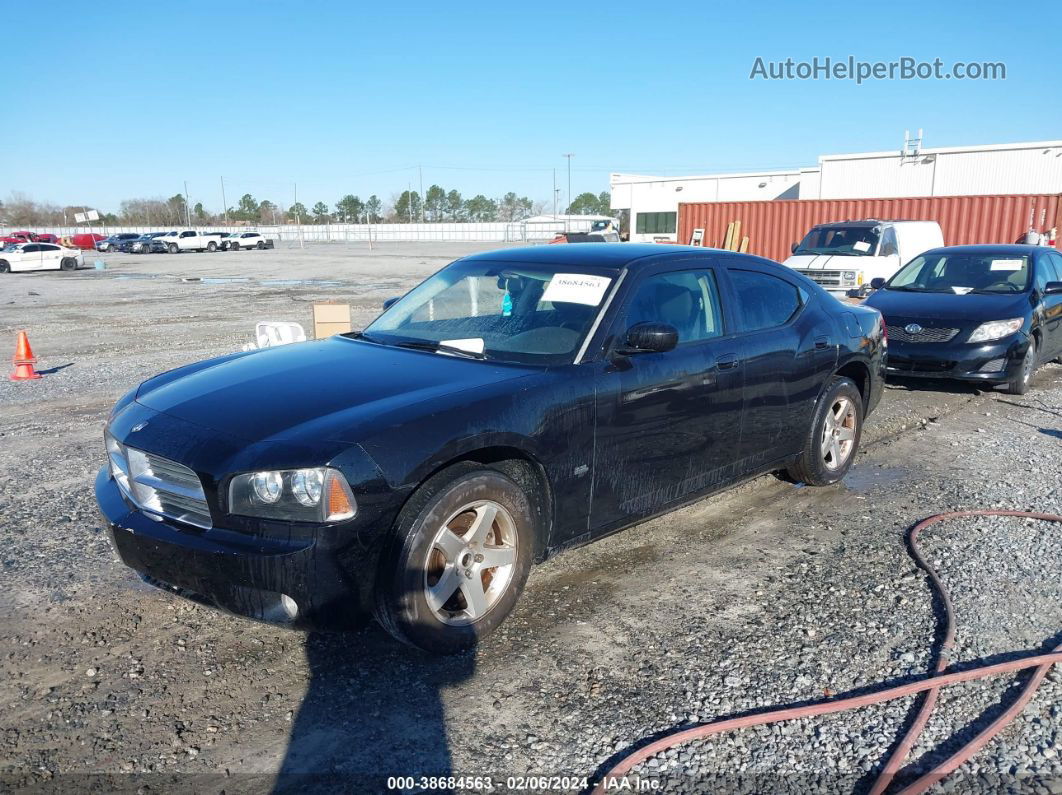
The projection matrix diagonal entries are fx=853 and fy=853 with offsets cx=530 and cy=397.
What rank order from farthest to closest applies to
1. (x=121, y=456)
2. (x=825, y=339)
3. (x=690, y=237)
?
(x=690, y=237) < (x=825, y=339) < (x=121, y=456)

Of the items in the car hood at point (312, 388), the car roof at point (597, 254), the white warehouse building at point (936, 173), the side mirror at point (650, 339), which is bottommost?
the car hood at point (312, 388)

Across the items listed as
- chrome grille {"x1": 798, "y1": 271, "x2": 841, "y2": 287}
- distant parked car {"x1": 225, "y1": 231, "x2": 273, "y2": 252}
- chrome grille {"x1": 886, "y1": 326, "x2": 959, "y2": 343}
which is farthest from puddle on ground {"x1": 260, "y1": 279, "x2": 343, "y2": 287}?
distant parked car {"x1": 225, "y1": 231, "x2": 273, "y2": 252}

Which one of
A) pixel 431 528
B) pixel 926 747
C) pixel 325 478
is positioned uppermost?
pixel 325 478

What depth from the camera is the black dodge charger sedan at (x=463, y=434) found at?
3188mm

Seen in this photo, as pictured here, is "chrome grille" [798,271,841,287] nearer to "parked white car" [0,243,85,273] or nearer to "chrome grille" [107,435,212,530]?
"chrome grille" [107,435,212,530]

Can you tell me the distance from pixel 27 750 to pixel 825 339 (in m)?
4.75

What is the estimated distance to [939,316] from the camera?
8953 millimetres

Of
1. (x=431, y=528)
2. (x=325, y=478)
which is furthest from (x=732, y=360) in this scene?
(x=325, y=478)

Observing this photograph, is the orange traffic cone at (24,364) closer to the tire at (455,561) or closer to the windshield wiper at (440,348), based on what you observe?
the windshield wiper at (440,348)

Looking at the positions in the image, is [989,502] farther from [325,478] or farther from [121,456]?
[121,456]

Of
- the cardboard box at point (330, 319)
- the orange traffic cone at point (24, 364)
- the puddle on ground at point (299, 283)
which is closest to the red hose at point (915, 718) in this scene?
the cardboard box at point (330, 319)

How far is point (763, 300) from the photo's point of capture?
5211mm

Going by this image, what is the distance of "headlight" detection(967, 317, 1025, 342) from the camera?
8.74 m

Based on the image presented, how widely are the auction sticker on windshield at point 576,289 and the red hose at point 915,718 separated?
2091 millimetres
